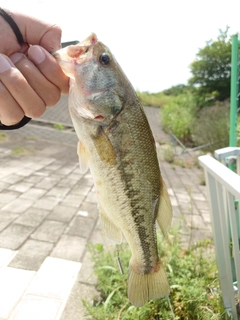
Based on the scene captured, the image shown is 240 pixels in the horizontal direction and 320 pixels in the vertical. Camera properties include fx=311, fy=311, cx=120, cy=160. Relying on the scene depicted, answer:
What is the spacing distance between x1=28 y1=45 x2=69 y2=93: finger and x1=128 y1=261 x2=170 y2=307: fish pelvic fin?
1.12 meters

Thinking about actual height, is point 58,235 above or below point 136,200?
below

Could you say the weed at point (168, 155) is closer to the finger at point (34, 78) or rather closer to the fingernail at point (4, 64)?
the finger at point (34, 78)

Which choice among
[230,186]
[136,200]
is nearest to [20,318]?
[136,200]

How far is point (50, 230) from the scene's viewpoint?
4.04 m

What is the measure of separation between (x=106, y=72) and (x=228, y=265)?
1939mm

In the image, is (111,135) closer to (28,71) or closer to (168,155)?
(28,71)

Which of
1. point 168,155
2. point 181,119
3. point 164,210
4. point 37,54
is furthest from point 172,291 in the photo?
point 181,119

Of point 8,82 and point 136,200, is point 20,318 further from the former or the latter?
point 8,82

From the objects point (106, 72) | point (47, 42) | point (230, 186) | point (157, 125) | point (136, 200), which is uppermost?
point (47, 42)

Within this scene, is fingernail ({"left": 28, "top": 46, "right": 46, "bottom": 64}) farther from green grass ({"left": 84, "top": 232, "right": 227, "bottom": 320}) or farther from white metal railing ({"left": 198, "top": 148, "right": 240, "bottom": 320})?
green grass ({"left": 84, "top": 232, "right": 227, "bottom": 320})

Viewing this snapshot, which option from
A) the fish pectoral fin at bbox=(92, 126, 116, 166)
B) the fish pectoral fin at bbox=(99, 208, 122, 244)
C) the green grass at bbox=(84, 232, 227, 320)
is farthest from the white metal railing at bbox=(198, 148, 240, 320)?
the fish pectoral fin at bbox=(92, 126, 116, 166)

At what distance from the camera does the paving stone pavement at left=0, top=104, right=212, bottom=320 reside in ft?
9.33

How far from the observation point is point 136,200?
162 cm

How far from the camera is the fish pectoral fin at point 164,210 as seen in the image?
1.67 m
